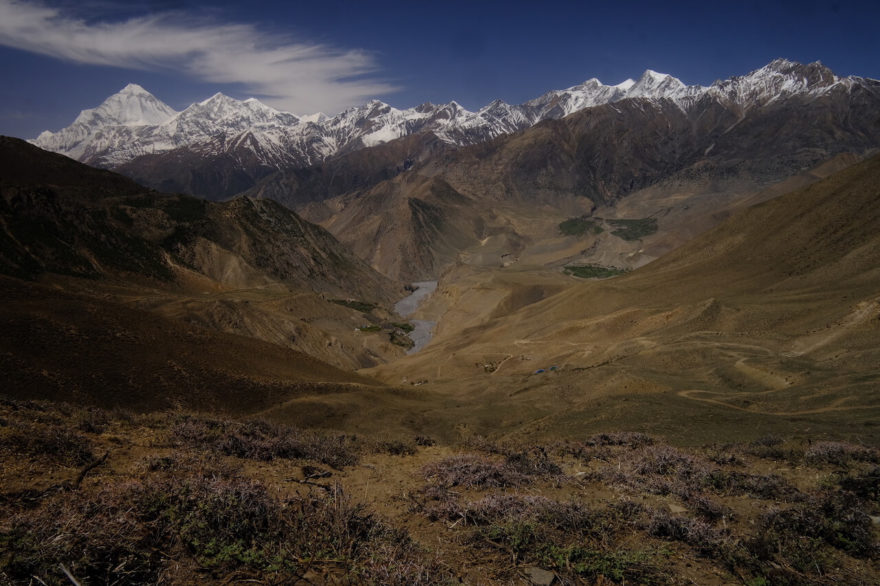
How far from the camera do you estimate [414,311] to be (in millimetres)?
114188

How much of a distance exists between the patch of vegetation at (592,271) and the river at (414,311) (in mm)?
38625

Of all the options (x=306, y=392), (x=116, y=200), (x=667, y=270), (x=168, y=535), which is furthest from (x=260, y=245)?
(x=168, y=535)

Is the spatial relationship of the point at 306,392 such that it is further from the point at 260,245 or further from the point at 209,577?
the point at 260,245

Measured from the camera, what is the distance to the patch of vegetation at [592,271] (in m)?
128

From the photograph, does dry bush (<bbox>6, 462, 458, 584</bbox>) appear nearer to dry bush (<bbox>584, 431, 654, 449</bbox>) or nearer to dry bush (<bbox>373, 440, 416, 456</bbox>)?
dry bush (<bbox>373, 440, 416, 456</bbox>)

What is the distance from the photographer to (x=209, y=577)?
200 inches

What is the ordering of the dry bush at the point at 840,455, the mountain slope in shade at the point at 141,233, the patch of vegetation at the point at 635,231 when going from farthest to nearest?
the patch of vegetation at the point at 635,231
the mountain slope in shade at the point at 141,233
the dry bush at the point at 840,455

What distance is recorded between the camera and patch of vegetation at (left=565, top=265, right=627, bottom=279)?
12757 cm

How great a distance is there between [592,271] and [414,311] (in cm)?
4898

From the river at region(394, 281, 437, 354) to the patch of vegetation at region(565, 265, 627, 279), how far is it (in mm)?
38625

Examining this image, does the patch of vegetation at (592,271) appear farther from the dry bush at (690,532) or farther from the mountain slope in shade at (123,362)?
the dry bush at (690,532)

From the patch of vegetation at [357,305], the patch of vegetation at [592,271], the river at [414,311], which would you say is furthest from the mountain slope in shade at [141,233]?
the patch of vegetation at [592,271]

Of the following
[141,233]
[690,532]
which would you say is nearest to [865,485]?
[690,532]

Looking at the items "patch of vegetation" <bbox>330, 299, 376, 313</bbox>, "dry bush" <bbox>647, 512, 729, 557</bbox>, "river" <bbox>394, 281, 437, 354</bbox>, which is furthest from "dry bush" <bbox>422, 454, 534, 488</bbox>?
"patch of vegetation" <bbox>330, 299, 376, 313</bbox>
